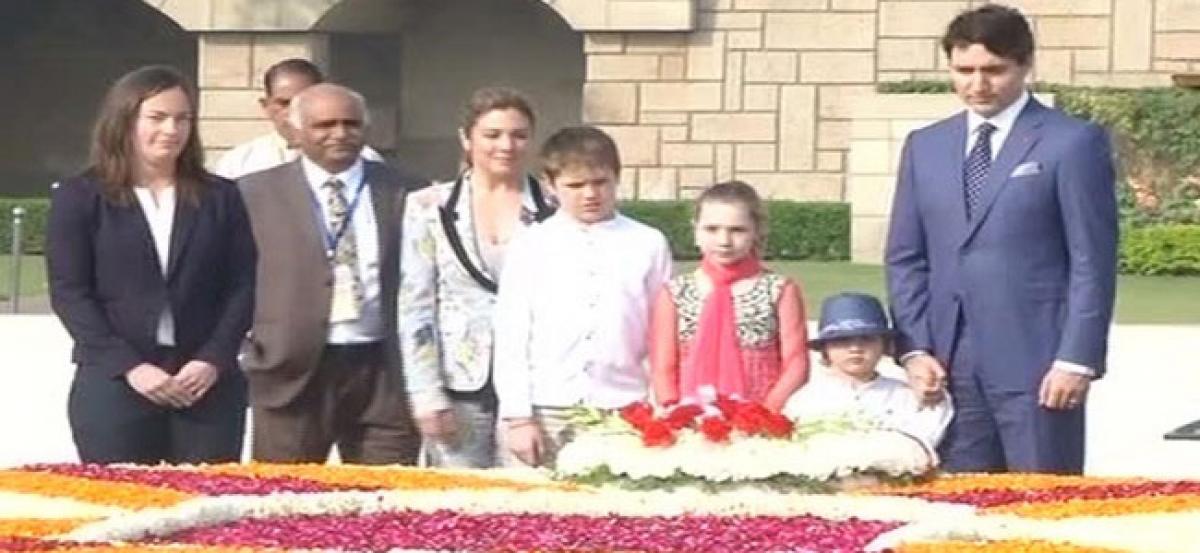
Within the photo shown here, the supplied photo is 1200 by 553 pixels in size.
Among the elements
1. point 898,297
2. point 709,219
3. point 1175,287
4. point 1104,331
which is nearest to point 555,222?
point 709,219

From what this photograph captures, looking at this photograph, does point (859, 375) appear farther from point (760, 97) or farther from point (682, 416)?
point (760, 97)

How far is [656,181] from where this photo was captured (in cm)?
2814

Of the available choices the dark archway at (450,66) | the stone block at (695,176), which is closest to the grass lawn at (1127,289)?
the stone block at (695,176)

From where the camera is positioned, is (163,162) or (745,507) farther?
(163,162)

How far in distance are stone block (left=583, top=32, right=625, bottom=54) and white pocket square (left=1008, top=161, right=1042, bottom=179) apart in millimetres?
21007

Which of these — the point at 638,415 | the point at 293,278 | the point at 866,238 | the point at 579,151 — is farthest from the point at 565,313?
the point at 866,238

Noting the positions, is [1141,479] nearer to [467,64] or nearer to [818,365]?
[818,365]

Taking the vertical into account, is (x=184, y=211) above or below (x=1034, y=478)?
above

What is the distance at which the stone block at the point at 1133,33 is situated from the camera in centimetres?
2750

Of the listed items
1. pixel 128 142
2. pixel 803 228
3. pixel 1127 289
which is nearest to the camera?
pixel 128 142

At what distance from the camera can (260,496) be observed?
6297 millimetres

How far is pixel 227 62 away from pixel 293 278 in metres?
20.8

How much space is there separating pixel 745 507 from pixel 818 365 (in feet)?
8.13

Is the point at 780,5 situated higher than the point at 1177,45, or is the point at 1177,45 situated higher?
the point at 780,5
